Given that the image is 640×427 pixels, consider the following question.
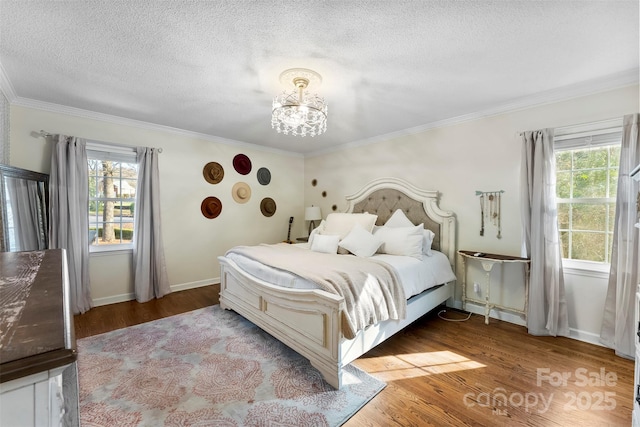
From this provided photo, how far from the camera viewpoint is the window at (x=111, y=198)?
343 cm

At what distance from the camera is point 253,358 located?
7.32 feet

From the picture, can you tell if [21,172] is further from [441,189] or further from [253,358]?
[441,189]

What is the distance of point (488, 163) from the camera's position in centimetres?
312

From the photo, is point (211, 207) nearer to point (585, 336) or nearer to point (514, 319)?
point (514, 319)

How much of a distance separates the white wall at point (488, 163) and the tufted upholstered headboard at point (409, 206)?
126mm

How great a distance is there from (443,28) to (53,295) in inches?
91.9

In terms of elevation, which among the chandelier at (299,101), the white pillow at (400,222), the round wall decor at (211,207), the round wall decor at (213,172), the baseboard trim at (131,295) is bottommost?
the baseboard trim at (131,295)

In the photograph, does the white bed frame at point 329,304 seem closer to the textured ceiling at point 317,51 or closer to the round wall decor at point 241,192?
the textured ceiling at point 317,51

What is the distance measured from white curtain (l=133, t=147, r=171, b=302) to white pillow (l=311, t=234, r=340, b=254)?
215 centimetres

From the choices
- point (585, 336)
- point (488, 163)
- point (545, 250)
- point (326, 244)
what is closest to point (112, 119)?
point (326, 244)

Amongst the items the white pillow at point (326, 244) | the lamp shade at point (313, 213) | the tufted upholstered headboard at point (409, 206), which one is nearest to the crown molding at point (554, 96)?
the tufted upholstered headboard at point (409, 206)

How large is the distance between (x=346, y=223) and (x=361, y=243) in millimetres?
634

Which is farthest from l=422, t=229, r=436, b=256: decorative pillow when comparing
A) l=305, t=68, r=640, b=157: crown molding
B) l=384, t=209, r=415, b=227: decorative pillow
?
l=305, t=68, r=640, b=157: crown molding

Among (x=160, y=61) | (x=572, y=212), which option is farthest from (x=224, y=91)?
(x=572, y=212)
